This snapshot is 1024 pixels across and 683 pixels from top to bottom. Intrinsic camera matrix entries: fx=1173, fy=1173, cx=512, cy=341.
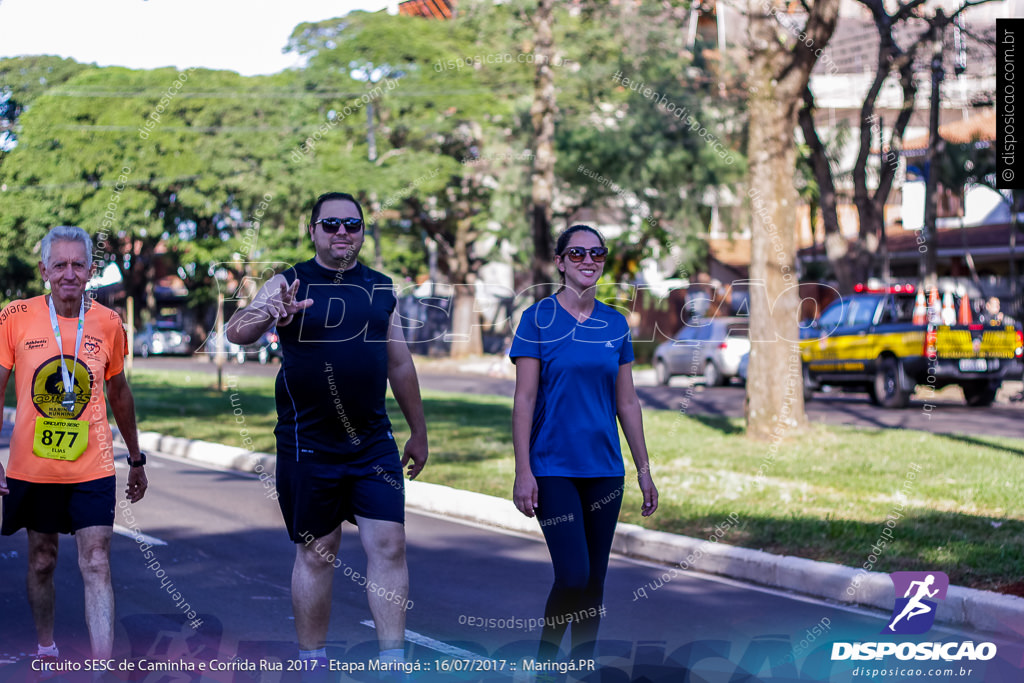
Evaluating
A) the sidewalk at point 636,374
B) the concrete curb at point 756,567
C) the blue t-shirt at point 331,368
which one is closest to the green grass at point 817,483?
the concrete curb at point 756,567

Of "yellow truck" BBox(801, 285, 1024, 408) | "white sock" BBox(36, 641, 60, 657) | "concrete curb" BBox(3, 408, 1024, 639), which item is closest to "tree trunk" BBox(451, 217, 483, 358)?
"yellow truck" BBox(801, 285, 1024, 408)

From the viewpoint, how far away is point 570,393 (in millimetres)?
4668

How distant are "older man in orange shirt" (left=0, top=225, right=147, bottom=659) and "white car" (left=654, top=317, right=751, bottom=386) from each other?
22906mm

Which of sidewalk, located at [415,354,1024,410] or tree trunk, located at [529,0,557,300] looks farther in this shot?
sidewalk, located at [415,354,1024,410]

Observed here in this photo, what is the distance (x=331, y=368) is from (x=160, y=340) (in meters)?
49.3

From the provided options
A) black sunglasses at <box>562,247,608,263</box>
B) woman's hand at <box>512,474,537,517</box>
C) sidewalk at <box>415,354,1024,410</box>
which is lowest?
sidewalk at <box>415,354,1024,410</box>

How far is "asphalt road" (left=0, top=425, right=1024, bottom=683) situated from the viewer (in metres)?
5.32

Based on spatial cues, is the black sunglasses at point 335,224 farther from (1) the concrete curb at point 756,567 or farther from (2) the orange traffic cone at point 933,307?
(2) the orange traffic cone at point 933,307

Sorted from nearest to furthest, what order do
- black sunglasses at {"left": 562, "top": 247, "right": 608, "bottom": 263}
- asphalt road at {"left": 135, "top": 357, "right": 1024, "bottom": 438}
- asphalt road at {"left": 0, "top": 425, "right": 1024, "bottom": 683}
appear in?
black sunglasses at {"left": 562, "top": 247, "right": 608, "bottom": 263}, asphalt road at {"left": 0, "top": 425, "right": 1024, "bottom": 683}, asphalt road at {"left": 135, "top": 357, "right": 1024, "bottom": 438}

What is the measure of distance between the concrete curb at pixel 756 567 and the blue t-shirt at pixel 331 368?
11.3 feet

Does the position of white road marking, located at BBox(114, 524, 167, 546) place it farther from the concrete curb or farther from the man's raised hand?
the man's raised hand

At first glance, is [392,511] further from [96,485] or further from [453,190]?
[453,190]

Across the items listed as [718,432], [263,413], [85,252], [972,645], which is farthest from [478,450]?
[85,252]

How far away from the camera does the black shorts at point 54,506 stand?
181 inches
